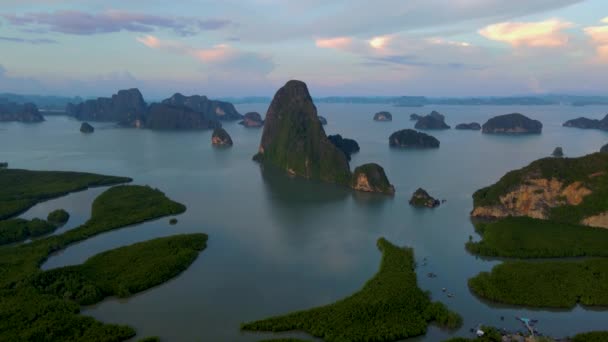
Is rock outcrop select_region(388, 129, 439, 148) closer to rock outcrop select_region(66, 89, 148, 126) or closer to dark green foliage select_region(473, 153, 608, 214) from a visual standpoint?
dark green foliage select_region(473, 153, 608, 214)

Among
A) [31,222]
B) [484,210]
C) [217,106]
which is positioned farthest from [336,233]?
[217,106]

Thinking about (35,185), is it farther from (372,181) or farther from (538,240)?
(538,240)

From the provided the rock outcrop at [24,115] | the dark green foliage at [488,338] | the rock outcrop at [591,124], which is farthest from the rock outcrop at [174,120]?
the dark green foliage at [488,338]

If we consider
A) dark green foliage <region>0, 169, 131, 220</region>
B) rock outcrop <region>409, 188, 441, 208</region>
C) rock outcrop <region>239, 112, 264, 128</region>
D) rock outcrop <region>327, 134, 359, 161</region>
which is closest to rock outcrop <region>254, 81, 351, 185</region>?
rock outcrop <region>327, 134, 359, 161</region>

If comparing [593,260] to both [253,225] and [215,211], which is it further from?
[215,211]

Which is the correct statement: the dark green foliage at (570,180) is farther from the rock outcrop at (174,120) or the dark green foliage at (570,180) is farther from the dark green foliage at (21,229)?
the rock outcrop at (174,120)

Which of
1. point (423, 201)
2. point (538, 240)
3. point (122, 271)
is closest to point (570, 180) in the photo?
point (538, 240)
